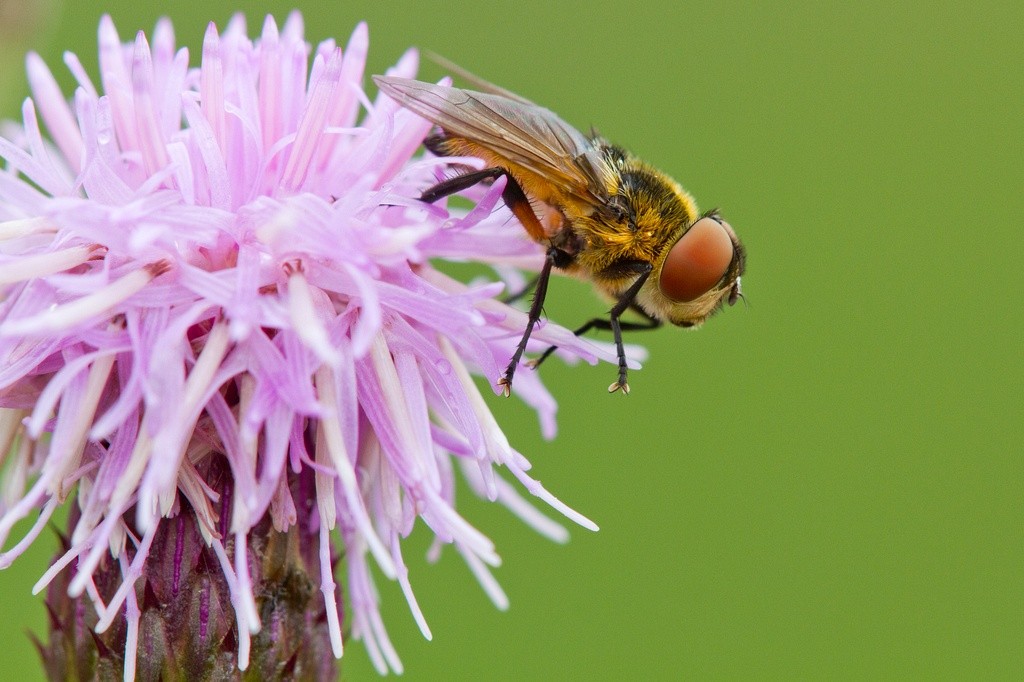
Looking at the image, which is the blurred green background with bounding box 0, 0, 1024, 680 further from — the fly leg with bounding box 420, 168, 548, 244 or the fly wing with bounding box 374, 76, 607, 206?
the fly wing with bounding box 374, 76, 607, 206

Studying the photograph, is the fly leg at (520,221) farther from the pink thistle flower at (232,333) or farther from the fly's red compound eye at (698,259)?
the fly's red compound eye at (698,259)

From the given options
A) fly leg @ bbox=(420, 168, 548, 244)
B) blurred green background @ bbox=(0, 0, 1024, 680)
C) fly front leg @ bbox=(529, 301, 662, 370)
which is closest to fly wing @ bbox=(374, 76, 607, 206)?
fly leg @ bbox=(420, 168, 548, 244)

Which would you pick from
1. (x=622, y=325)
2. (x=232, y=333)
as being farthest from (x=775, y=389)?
(x=232, y=333)

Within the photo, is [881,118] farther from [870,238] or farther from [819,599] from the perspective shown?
[819,599]

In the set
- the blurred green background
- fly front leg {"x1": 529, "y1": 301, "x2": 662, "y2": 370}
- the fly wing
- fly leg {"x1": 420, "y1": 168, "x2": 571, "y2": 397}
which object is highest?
the fly wing

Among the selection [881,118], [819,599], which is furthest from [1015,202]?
[819,599]

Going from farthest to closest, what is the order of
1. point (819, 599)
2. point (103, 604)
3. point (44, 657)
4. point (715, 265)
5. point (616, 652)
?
point (819, 599)
point (616, 652)
point (715, 265)
point (44, 657)
point (103, 604)
